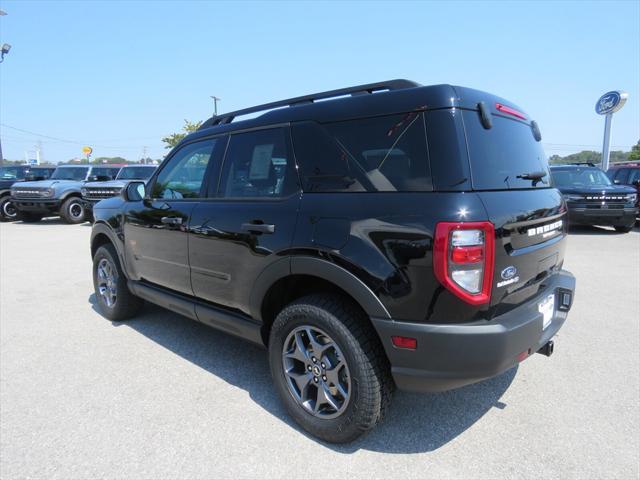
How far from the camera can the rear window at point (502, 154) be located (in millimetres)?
1991

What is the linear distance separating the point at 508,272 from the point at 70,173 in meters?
16.6

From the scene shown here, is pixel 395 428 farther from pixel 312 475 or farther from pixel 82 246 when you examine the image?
pixel 82 246

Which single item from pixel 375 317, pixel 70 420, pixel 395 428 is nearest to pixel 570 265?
pixel 395 428

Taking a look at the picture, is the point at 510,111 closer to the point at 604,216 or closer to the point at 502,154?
the point at 502,154

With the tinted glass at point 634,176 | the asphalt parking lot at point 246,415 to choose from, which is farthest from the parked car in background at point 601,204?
the asphalt parking lot at point 246,415

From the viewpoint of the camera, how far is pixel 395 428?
8.03 ft

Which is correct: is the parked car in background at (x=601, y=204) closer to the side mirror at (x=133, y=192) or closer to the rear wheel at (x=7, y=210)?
the side mirror at (x=133, y=192)

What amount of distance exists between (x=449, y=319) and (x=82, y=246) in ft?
31.0

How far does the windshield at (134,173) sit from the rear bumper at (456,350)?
43.5 ft

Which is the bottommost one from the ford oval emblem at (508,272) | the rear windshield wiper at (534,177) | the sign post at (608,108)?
the ford oval emblem at (508,272)

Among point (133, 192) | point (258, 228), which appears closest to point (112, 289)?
point (133, 192)

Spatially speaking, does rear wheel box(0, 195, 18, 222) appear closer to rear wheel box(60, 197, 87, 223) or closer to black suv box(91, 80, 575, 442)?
rear wheel box(60, 197, 87, 223)

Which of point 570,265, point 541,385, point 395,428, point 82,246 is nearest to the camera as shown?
point 395,428

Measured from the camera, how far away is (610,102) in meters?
19.2
